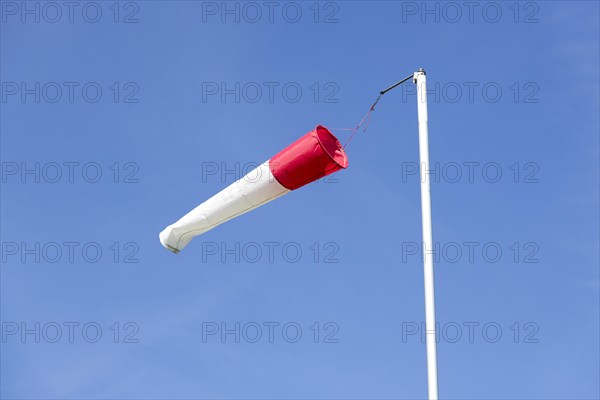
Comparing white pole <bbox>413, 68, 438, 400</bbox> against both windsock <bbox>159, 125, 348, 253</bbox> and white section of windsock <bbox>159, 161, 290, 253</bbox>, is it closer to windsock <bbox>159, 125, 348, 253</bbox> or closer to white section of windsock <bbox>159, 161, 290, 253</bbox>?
windsock <bbox>159, 125, 348, 253</bbox>

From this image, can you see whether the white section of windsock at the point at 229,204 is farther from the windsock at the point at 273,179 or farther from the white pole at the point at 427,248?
the white pole at the point at 427,248

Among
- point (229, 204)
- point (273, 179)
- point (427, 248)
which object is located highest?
point (273, 179)

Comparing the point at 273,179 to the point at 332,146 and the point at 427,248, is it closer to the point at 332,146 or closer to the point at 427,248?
the point at 332,146

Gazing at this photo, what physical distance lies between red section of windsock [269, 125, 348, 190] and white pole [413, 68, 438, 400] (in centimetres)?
106

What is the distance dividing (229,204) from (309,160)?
1281 millimetres

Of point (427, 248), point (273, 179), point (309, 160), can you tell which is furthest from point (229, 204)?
point (427, 248)

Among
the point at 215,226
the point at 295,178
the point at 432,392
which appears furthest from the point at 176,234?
the point at 432,392

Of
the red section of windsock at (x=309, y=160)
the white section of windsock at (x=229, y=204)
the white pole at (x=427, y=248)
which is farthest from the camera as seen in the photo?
the white section of windsock at (x=229, y=204)

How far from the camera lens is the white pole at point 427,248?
12.0 meters

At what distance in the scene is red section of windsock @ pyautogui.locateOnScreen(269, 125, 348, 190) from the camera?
13.1 meters

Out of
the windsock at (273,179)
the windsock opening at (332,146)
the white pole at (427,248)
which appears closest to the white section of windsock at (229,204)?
the windsock at (273,179)

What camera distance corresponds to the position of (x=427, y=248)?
12.3 metres

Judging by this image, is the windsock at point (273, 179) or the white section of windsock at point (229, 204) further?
the white section of windsock at point (229, 204)

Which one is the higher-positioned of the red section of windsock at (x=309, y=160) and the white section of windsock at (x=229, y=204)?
the red section of windsock at (x=309, y=160)
